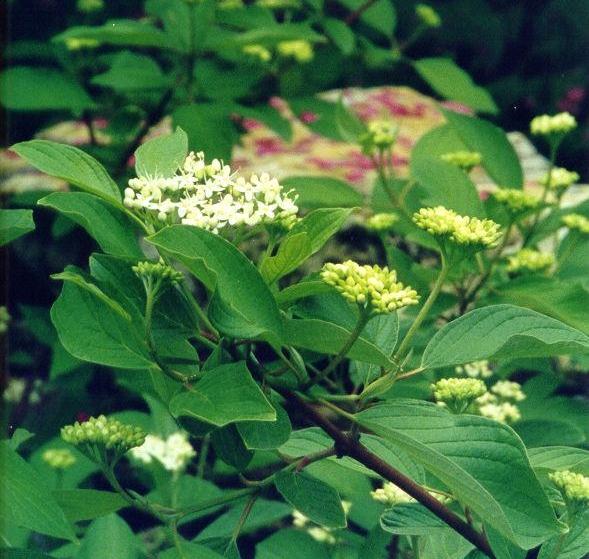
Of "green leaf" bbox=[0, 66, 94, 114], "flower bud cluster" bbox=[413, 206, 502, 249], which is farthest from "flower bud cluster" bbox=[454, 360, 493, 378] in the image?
"green leaf" bbox=[0, 66, 94, 114]

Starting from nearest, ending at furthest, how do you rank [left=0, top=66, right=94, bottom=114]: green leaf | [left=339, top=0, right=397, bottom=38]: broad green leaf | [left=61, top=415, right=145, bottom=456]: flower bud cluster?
[left=61, top=415, right=145, bottom=456]: flower bud cluster < [left=0, top=66, right=94, bottom=114]: green leaf < [left=339, top=0, right=397, bottom=38]: broad green leaf

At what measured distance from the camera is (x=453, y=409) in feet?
3.81

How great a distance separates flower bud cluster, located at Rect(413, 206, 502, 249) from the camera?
1.00 m

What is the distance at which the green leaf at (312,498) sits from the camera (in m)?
1.04

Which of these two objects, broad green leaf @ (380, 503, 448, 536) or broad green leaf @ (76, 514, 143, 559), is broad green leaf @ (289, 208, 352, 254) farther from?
broad green leaf @ (76, 514, 143, 559)

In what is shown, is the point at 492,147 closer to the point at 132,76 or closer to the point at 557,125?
the point at 557,125

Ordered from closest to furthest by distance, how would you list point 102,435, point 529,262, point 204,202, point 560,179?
point 204,202, point 102,435, point 529,262, point 560,179

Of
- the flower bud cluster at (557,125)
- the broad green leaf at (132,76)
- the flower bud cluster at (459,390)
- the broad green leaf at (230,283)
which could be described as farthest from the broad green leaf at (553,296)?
the broad green leaf at (132,76)

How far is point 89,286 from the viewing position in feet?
2.87

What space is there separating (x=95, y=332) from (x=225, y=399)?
172 mm

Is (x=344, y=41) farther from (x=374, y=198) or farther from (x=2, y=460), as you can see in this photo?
(x=2, y=460)

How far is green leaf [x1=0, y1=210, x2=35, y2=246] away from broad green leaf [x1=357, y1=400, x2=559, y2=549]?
408 mm

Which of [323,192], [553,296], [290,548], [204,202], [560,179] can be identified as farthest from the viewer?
[323,192]

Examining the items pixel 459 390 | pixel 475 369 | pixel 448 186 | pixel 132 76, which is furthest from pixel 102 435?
pixel 132 76
